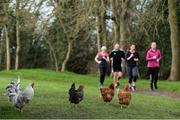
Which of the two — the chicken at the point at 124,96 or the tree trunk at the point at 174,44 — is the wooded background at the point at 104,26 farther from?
the chicken at the point at 124,96

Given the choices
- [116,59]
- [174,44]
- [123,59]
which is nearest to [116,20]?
[174,44]

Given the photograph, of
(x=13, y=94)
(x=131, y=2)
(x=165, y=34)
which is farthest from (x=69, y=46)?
(x=13, y=94)

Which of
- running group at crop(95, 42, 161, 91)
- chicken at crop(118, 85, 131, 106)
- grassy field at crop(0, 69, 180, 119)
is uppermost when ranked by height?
running group at crop(95, 42, 161, 91)

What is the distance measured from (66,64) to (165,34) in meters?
19.3

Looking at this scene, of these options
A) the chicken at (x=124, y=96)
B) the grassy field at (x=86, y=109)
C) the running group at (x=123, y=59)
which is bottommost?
the grassy field at (x=86, y=109)

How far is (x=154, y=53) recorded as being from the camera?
89.4 ft

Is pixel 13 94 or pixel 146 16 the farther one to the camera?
pixel 146 16

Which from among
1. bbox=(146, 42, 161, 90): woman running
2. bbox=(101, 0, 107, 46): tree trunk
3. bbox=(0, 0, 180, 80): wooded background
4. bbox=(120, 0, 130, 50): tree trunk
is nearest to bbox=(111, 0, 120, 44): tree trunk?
bbox=(0, 0, 180, 80): wooded background

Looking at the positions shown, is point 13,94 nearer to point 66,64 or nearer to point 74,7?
point 74,7

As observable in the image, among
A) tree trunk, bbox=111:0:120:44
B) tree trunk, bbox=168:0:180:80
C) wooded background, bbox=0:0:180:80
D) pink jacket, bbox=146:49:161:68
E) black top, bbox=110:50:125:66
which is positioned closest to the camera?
black top, bbox=110:50:125:66

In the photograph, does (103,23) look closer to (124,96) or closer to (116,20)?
(116,20)

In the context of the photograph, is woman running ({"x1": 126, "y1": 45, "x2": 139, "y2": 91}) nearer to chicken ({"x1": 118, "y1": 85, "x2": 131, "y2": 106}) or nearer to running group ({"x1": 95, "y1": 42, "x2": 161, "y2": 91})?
running group ({"x1": 95, "y1": 42, "x2": 161, "y2": 91})

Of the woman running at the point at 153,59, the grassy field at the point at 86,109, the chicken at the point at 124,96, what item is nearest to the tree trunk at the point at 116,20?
the woman running at the point at 153,59

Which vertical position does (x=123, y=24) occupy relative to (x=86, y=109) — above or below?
above
